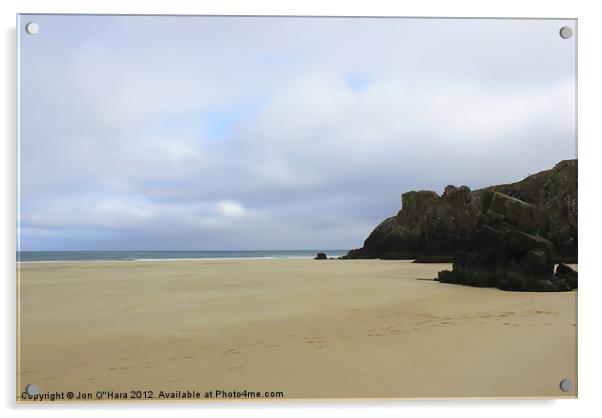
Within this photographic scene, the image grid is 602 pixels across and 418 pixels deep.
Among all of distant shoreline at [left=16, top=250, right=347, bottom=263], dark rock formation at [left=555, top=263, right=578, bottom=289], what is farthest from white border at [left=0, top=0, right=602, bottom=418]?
distant shoreline at [left=16, top=250, right=347, bottom=263]

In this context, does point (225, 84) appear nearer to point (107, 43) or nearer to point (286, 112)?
point (286, 112)

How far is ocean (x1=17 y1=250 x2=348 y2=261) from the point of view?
2.66 metres

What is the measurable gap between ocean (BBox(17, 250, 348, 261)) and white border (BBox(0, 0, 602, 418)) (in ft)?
0.71

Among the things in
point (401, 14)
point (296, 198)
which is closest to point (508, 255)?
point (296, 198)

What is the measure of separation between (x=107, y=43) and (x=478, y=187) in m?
2.62

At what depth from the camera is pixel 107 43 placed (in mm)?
2789

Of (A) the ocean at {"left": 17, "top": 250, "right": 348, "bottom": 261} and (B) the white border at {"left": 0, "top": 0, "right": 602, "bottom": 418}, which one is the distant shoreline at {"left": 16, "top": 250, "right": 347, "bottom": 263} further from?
(B) the white border at {"left": 0, "top": 0, "right": 602, "bottom": 418}

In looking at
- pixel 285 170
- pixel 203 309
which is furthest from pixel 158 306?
pixel 285 170

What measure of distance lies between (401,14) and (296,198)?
1386 millimetres

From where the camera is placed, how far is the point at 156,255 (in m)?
2.87

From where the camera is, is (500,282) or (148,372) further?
(500,282)

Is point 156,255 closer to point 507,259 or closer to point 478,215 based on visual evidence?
point 478,215

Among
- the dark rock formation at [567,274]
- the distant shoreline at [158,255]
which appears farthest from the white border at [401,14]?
the distant shoreline at [158,255]

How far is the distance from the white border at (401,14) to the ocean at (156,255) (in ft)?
0.71
